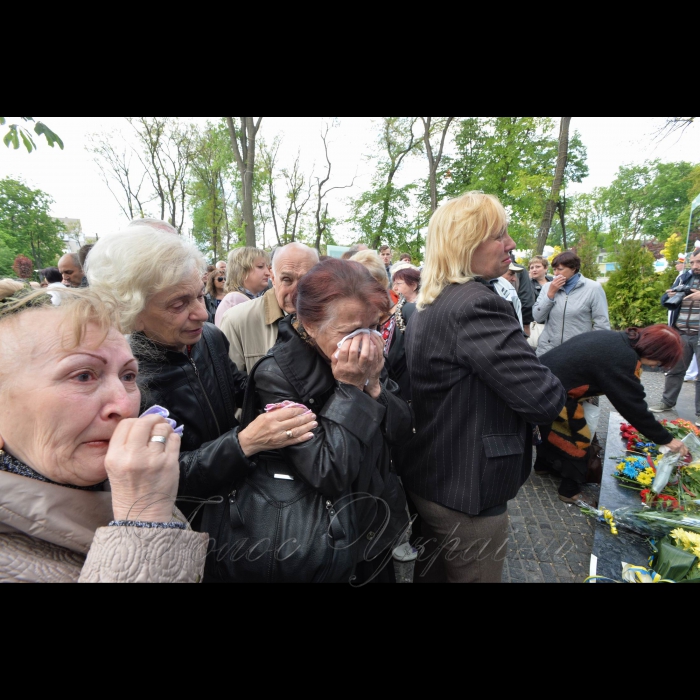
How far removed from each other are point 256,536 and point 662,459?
334cm

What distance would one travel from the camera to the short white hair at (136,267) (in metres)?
1.54

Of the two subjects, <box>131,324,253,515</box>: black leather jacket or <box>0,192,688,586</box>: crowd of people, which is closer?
<box>0,192,688,586</box>: crowd of people

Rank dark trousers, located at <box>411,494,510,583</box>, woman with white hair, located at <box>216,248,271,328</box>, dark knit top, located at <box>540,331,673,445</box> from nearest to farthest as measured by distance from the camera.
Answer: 1. dark trousers, located at <box>411,494,510,583</box>
2. dark knit top, located at <box>540,331,673,445</box>
3. woman with white hair, located at <box>216,248,271,328</box>

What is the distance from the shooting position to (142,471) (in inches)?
37.2

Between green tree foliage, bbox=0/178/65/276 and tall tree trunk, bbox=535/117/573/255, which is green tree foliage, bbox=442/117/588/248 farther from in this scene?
green tree foliage, bbox=0/178/65/276

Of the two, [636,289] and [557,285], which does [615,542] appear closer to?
[557,285]

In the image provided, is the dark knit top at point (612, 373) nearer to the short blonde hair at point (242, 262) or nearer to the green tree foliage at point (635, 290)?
the short blonde hair at point (242, 262)

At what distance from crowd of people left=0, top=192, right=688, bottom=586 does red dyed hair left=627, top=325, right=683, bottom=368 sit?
182 cm

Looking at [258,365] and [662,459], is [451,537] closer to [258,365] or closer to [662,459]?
[258,365]

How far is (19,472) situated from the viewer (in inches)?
36.7

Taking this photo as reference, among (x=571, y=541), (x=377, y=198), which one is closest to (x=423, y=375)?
(x=571, y=541)

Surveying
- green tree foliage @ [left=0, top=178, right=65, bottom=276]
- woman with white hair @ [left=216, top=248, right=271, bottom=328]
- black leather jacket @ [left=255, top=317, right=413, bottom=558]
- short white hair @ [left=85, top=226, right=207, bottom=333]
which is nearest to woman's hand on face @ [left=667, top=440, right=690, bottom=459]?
black leather jacket @ [left=255, top=317, right=413, bottom=558]

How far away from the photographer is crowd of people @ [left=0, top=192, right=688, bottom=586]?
3.08ft

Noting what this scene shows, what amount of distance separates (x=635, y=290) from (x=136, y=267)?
39.3 feet
